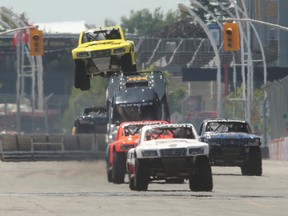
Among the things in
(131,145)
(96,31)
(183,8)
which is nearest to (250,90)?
(183,8)

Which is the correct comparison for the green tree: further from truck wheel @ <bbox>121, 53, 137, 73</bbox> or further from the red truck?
the red truck

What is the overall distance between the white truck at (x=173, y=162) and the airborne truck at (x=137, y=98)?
18.7 meters

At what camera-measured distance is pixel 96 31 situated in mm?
52000

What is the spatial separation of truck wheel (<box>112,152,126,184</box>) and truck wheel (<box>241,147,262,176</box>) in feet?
19.3

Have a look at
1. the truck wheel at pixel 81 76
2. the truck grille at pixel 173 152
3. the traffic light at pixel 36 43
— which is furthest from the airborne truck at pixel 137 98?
the truck grille at pixel 173 152

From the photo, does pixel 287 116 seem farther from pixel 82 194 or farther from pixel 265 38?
pixel 265 38

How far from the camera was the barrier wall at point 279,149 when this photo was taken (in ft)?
222

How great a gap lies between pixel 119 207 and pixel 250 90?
6682cm

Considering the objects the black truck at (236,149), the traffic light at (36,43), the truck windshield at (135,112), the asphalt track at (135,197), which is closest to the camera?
the asphalt track at (135,197)

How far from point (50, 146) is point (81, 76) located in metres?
15.7

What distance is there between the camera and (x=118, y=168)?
35.6 metres

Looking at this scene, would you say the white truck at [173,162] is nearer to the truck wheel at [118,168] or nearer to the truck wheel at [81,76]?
the truck wheel at [118,168]

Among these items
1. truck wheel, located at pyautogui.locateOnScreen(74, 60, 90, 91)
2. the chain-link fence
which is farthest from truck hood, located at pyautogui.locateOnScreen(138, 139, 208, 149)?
the chain-link fence

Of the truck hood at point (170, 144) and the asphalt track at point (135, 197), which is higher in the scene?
the truck hood at point (170, 144)
